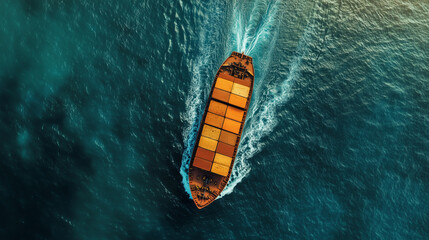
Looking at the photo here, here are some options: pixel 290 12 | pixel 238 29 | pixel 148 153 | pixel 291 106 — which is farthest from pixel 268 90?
pixel 148 153

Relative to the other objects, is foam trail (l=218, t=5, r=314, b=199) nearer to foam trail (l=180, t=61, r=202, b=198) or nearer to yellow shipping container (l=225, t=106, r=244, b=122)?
yellow shipping container (l=225, t=106, r=244, b=122)

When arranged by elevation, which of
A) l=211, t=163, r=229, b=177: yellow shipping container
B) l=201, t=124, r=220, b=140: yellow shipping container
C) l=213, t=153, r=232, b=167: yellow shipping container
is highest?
l=201, t=124, r=220, b=140: yellow shipping container


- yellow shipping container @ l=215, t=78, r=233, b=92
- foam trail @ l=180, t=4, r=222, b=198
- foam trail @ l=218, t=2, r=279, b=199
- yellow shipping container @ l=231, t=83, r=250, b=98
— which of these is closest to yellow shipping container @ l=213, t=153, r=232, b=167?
foam trail @ l=218, t=2, r=279, b=199

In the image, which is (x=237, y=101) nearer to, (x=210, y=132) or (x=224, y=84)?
(x=224, y=84)

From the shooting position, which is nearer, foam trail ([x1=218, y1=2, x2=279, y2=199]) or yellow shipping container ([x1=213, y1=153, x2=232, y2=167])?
yellow shipping container ([x1=213, y1=153, x2=232, y2=167])

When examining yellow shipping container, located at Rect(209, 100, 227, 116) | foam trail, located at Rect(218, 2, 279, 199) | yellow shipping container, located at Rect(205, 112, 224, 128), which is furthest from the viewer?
foam trail, located at Rect(218, 2, 279, 199)

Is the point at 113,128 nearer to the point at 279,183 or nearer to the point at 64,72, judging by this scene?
the point at 64,72

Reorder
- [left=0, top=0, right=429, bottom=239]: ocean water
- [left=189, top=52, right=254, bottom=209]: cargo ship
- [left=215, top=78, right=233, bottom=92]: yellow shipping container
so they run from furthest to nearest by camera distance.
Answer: [left=215, top=78, right=233, bottom=92]: yellow shipping container < [left=189, top=52, right=254, bottom=209]: cargo ship < [left=0, top=0, right=429, bottom=239]: ocean water
